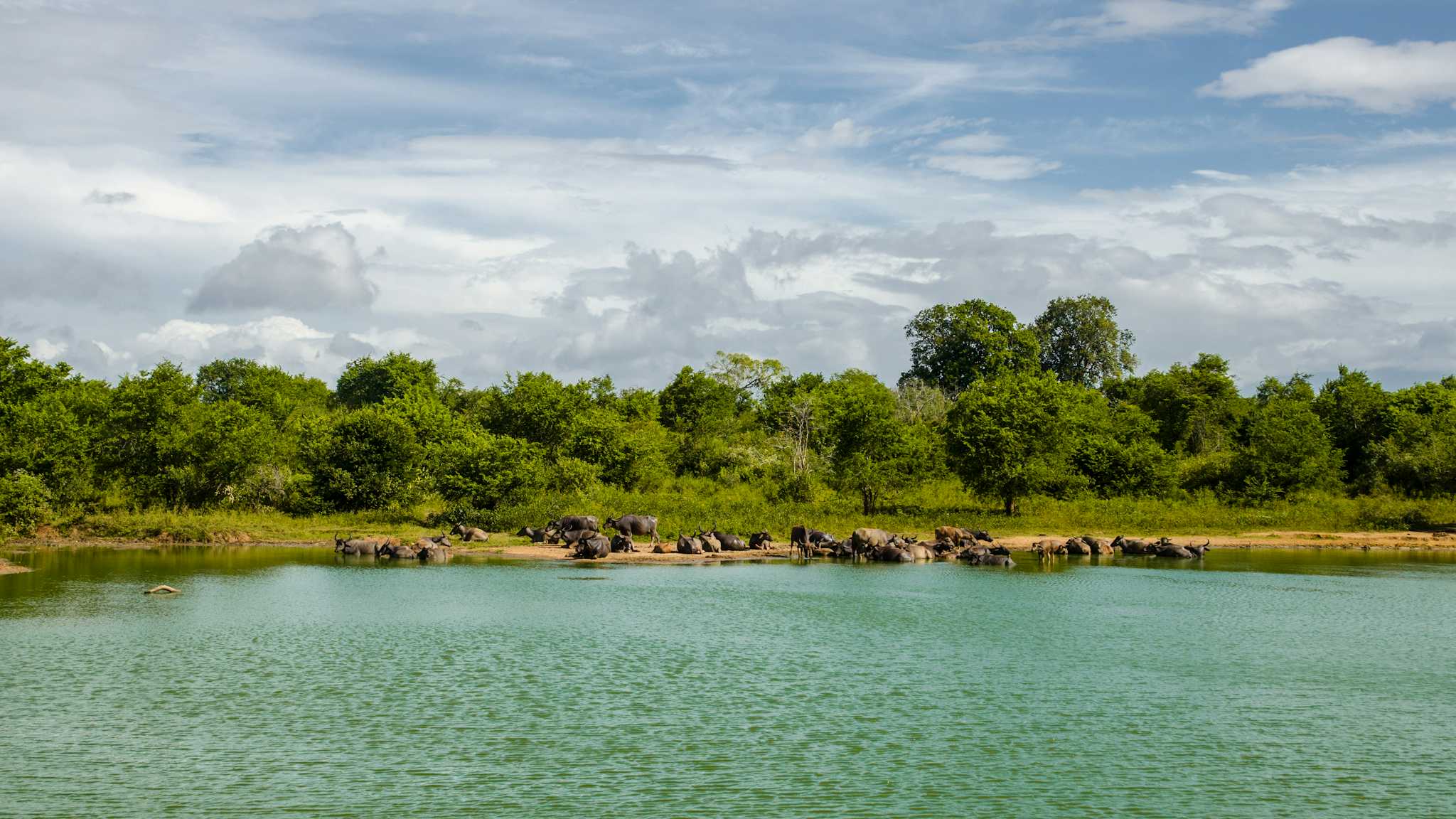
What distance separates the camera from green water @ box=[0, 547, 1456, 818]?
648 inches

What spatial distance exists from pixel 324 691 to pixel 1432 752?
1983cm

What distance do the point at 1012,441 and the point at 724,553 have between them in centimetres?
1997

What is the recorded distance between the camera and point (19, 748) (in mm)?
18062

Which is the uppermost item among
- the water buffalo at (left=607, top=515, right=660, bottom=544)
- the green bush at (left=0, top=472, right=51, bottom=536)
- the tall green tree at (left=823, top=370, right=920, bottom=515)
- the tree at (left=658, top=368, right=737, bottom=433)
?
the tree at (left=658, top=368, right=737, bottom=433)

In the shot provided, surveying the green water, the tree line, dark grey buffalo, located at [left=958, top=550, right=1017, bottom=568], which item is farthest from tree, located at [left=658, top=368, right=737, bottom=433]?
the green water

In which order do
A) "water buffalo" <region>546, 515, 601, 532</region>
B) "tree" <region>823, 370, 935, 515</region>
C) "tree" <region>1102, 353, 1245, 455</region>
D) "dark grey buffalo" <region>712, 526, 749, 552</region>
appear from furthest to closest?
"tree" <region>1102, 353, 1245, 455</region> < "tree" <region>823, 370, 935, 515</region> < "water buffalo" <region>546, 515, 601, 532</region> < "dark grey buffalo" <region>712, 526, 749, 552</region>

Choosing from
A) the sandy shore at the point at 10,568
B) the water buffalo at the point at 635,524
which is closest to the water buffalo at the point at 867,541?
the water buffalo at the point at 635,524

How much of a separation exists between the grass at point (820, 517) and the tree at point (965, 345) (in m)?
33.9

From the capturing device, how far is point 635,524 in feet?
201

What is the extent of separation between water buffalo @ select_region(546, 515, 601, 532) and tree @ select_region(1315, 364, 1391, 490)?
157 feet

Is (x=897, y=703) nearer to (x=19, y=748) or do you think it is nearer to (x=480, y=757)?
(x=480, y=757)

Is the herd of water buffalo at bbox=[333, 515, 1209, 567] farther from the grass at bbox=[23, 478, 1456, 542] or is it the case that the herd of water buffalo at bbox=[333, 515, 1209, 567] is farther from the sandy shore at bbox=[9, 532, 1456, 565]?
the grass at bbox=[23, 478, 1456, 542]

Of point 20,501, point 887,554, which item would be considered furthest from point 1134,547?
point 20,501

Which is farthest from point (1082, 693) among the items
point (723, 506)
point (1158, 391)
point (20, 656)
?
point (1158, 391)
